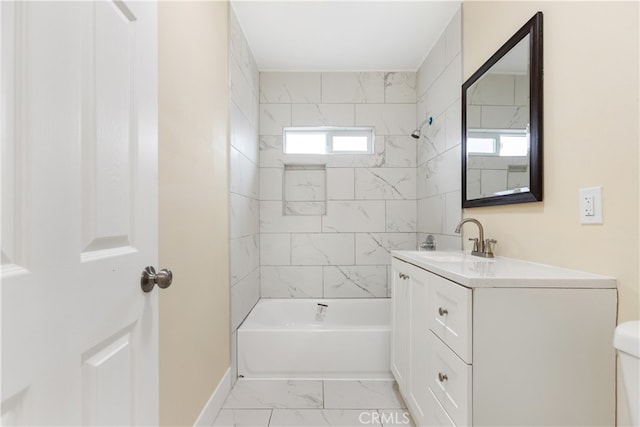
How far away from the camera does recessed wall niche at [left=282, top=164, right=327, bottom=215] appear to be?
305 centimetres

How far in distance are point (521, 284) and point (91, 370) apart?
1.16 m

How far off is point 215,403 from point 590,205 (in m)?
2.01

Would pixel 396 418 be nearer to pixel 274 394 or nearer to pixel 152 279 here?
pixel 274 394

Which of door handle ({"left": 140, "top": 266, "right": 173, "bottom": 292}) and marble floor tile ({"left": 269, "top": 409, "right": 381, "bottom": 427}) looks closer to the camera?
door handle ({"left": 140, "top": 266, "right": 173, "bottom": 292})

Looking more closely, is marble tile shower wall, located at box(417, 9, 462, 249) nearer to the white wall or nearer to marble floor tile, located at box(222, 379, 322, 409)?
the white wall

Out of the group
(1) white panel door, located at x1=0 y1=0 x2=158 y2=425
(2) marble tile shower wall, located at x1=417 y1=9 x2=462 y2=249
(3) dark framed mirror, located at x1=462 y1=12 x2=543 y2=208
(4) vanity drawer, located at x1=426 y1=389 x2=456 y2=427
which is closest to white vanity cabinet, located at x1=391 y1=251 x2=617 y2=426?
(4) vanity drawer, located at x1=426 y1=389 x2=456 y2=427

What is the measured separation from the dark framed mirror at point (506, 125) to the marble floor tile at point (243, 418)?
175 centimetres

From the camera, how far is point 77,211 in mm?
575

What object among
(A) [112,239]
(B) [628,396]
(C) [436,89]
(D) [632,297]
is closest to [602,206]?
(D) [632,297]

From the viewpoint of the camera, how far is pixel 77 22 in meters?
0.57

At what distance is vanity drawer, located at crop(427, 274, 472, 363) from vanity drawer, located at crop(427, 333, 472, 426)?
0.13ft

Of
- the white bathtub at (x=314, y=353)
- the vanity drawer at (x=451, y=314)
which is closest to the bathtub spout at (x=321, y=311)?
the white bathtub at (x=314, y=353)

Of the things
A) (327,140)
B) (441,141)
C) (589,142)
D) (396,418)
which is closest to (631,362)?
(589,142)

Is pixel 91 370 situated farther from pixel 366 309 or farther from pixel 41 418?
pixel 366 309
